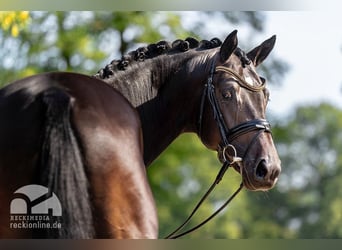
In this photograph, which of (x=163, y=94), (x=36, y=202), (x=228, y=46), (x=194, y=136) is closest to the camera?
(x=36, y=202)

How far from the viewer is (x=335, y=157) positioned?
17734mm

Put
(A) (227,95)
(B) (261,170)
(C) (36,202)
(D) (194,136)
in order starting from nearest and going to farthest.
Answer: (C) (36,202) < (B) (261,170) < (A) (227,95) < (D) (194,136)

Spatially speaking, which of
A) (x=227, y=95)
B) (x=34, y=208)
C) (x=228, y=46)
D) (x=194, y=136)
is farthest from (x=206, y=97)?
(x=194, y=136)

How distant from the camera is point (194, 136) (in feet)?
36.8

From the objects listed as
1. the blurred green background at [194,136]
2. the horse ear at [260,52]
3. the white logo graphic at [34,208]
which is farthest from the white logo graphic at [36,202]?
the blurred green background at [194,136]

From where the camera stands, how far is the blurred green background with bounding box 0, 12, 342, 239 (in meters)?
9.55

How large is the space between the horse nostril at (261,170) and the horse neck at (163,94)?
1.82 feet

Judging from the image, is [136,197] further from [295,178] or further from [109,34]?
[295,178]

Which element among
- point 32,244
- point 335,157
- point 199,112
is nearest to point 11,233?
point 32,244

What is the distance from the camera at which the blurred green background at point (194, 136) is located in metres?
9.55

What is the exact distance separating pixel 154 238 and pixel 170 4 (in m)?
2.42

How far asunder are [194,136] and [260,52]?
681cm

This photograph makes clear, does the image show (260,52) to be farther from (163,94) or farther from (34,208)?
(34,208)

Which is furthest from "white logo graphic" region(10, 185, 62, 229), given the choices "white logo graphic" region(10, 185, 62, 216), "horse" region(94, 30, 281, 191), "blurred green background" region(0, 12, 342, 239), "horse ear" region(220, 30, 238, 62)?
"blurred green background" region(0, 12, 342, 239)
